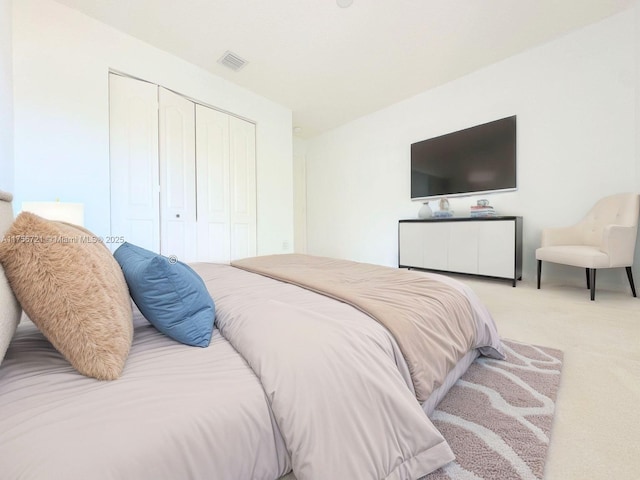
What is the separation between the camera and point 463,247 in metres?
3.37

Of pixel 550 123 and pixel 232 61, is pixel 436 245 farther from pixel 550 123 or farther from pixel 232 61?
pixel 232 61

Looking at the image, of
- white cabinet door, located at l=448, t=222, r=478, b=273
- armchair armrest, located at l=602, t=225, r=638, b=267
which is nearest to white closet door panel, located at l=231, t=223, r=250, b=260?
white cabinet door, located at l=448, t=222, r=478, b=273

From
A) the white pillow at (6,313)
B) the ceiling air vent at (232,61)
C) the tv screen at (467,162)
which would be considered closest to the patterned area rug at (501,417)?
the white pillow at (6,313)

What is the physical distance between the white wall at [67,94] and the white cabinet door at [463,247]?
3865mm

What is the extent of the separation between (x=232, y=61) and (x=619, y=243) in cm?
437

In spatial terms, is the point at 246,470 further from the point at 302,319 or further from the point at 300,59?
the point at 300,59

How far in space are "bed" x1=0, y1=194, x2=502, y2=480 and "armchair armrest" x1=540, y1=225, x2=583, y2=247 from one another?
2933 mm

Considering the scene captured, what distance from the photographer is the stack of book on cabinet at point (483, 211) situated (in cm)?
332

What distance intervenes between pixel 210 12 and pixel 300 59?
3.48 ft

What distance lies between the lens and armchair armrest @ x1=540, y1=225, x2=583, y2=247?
2791mm

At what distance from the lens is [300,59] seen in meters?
3.22

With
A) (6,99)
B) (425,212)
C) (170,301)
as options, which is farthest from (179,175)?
(425,212)

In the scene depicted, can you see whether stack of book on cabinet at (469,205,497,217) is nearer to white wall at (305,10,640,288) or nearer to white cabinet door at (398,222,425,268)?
white wall at (305,10,640,288)

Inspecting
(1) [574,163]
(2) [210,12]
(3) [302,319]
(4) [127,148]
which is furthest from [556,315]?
(4) [127,148]
